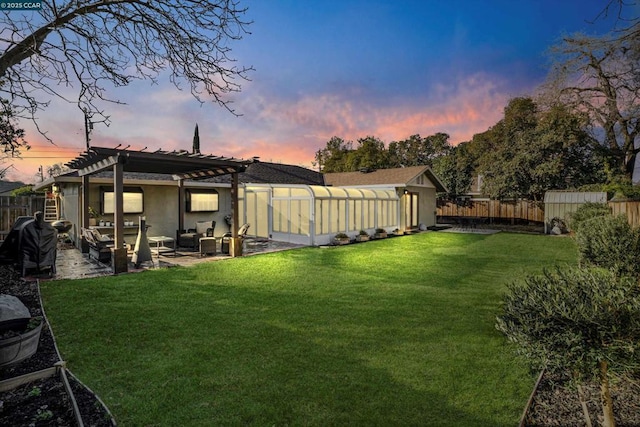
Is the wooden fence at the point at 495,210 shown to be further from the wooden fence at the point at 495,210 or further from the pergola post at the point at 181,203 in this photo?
the pergola post at the point at 181,203

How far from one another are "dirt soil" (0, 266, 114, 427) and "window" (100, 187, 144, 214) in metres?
9.70

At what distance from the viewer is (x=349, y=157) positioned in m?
38.9

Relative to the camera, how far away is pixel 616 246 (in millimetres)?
6074

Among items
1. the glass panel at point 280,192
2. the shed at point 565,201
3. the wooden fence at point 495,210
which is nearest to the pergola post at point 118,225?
the glass panel at point 280,192

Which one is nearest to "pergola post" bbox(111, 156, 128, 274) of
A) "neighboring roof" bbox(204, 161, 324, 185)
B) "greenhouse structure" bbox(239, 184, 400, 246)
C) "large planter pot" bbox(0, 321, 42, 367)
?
"large planter pot" bbox(0, 321, 42, 367)

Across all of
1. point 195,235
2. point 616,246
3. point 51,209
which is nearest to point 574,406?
point 616,246

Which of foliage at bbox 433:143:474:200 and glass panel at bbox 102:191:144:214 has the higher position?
foliage at bbox 433:143:474:200

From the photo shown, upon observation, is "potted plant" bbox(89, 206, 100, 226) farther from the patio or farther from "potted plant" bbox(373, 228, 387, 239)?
"potted plant" bbox(373, 228, 387, 239)

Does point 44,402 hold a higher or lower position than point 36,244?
lower

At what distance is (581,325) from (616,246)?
201 inches

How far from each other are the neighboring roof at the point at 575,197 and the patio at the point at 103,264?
15.7 meters

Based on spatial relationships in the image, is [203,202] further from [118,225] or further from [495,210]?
[495,210]

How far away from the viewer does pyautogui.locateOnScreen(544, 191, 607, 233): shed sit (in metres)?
18.2

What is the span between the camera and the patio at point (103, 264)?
831 centimetres
